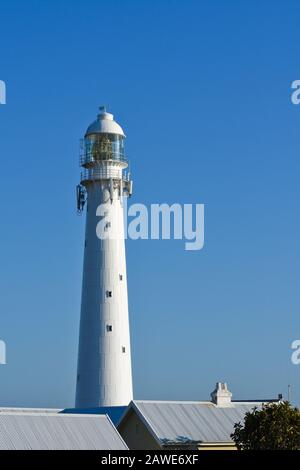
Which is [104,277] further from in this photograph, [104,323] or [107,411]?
[107,411]

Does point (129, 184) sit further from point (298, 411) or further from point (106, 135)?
point (298, 411)

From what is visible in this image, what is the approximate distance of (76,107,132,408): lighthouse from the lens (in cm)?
7312

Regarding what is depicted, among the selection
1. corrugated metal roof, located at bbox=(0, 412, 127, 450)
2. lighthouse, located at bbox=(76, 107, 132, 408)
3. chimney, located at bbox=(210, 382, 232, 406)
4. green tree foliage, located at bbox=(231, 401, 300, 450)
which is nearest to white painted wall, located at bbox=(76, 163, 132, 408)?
lighthouse, located at bbox=(76, 107, 132, 408)

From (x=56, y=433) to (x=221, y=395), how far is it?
55.5 ft

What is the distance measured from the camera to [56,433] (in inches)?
2092

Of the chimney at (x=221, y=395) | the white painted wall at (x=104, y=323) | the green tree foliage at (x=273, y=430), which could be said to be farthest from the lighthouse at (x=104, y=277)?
the green tree foliage at (x=273, y=430)

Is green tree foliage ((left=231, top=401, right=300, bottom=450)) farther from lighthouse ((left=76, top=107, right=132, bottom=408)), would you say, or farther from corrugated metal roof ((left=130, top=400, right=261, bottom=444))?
lighthouse ((left=76, top=107, right=132, bottom=408))

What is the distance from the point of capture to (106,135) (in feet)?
254

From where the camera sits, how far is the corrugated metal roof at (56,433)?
5172 cm

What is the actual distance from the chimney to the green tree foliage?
8527 mm

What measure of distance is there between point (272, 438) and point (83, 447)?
10.3 metres

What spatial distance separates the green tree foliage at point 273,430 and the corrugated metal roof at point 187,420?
170 inches
